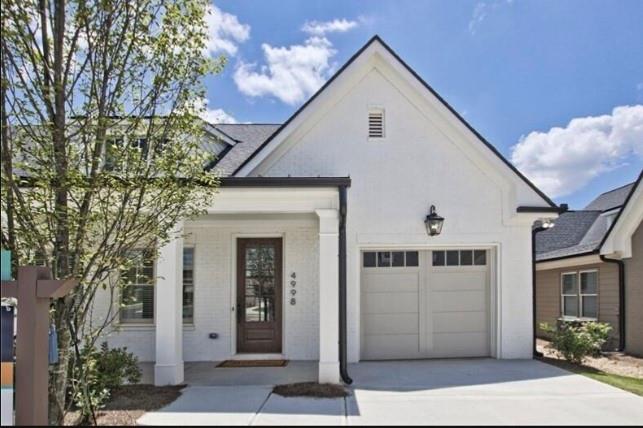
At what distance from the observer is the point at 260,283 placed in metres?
10.9

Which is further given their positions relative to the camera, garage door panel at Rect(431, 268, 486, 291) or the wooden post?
garage door panel at Rect(431, 268, 486, 291)

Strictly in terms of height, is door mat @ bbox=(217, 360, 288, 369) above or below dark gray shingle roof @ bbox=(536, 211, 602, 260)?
below

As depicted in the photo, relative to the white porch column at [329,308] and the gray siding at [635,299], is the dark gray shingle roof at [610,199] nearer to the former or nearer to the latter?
the gray siding at [635,299]

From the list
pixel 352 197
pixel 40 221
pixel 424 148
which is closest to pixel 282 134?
pixel 352 197

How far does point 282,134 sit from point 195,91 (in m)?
4.22

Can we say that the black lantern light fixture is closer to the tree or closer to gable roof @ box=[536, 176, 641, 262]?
the tree

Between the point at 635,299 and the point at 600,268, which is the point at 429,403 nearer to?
the point at 635,299

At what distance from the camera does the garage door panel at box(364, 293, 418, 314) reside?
10805 millimetres

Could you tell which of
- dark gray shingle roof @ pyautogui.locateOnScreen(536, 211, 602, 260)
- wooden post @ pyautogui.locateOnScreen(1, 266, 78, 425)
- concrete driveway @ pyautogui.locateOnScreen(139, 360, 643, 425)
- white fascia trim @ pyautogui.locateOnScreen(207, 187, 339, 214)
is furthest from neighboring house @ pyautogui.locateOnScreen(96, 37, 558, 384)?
dark gray shingle roof @ pyautogui.locateOnScreen(536, 211, 602, 260)

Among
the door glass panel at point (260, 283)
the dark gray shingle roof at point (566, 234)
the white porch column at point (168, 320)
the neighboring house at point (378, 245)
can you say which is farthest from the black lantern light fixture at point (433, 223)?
the dark gray shingle roof at point (566, 234)

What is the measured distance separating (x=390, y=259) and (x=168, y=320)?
4577 mm

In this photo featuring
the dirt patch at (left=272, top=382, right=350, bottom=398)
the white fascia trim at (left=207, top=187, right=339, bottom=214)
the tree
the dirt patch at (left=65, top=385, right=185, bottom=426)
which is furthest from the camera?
the white fascia trim at (left=207, top=187, right=339, bottom=214)

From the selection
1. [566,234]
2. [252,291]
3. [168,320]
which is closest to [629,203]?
[566,234]

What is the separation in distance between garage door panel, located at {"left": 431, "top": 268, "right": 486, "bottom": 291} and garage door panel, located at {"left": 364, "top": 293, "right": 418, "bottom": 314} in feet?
2.01
